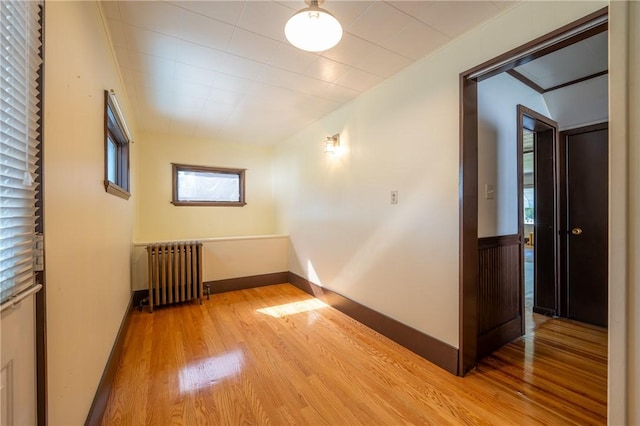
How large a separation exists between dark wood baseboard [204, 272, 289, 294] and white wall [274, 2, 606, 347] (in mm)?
1069

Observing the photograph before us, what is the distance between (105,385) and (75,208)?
1212mm

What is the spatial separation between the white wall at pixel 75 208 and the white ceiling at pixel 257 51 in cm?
34

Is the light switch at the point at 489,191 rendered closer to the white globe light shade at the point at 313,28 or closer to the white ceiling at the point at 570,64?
the white ceiling at the point at 570,64

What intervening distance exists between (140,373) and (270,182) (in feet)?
11.4

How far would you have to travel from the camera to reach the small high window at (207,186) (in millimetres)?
4192

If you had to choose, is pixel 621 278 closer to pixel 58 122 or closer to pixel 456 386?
pixel 456 386

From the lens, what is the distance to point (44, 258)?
0.88 m

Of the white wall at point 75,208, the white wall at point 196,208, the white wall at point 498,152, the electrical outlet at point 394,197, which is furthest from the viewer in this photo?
the white wall at point 196,208

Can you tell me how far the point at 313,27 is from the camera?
57.4 inches

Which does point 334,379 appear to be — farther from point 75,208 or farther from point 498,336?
point 75,208

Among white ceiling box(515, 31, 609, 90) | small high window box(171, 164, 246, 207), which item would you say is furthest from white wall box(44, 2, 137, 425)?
white ceiling box(515, 31, 609, 90)

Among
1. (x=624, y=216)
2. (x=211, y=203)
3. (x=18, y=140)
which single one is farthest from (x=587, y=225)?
(x=211, y=203)

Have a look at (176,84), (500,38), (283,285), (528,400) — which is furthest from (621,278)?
(283,285)

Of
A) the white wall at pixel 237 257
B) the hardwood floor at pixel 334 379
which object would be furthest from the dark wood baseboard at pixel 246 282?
the hardwood floor at pixel 334 379
